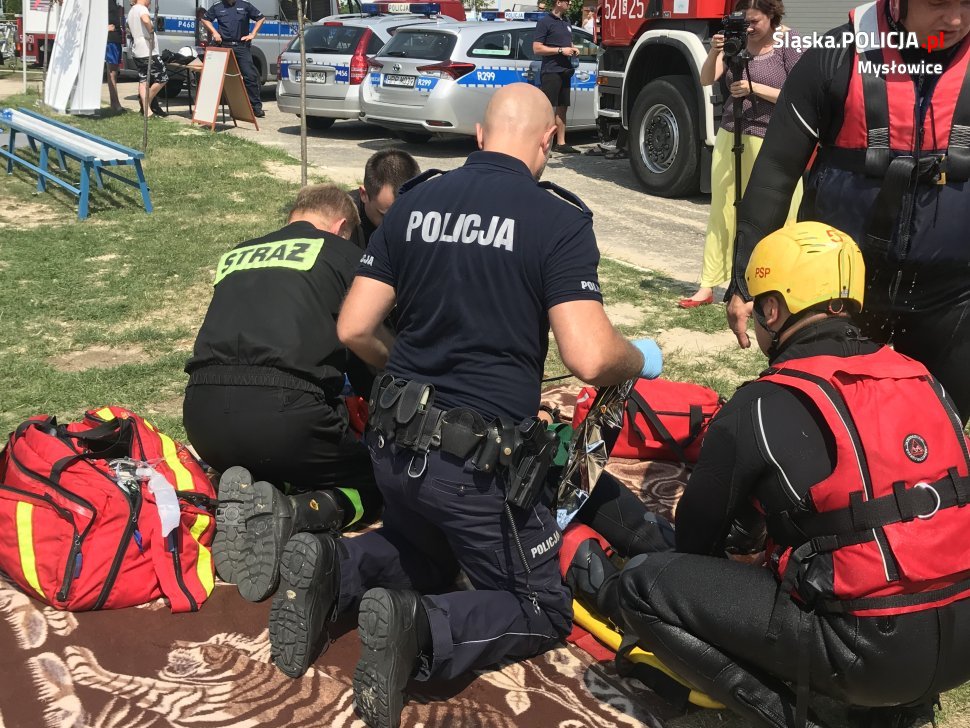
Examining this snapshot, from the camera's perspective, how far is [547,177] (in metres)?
11.5

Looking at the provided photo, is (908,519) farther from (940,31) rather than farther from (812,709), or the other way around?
(940,31)

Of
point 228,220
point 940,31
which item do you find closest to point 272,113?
point 228,220

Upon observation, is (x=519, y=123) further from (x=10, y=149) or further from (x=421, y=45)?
(x=421, y=45)

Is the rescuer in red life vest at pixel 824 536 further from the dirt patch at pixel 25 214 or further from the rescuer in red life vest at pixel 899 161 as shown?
the dirt patch at pixel 25 214

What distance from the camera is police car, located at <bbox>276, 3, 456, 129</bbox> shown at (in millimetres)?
13062

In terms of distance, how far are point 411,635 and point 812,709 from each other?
122 centimetres

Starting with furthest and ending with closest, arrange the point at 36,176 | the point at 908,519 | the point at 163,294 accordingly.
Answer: the point at 36,176
the point at 163,294
the point at 908,519

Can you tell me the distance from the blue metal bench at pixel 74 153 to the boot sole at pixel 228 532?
6.11 metres

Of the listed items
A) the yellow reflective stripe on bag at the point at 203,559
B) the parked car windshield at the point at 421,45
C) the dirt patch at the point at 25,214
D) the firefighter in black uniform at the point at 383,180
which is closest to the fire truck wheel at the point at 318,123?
the parked car windshield at the point at 421,45

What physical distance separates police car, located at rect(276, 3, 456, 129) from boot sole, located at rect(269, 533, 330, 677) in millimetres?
10845

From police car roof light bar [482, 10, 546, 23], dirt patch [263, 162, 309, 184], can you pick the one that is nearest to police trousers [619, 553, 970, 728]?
dirt patch [263, 162, 309, 184]

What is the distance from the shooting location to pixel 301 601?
2863mm

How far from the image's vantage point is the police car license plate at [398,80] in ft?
39.6

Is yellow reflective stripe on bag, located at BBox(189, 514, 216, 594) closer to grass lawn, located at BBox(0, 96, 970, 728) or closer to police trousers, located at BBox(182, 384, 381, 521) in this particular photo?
police trousers, located at BBox(182, 384, 381, 521)
